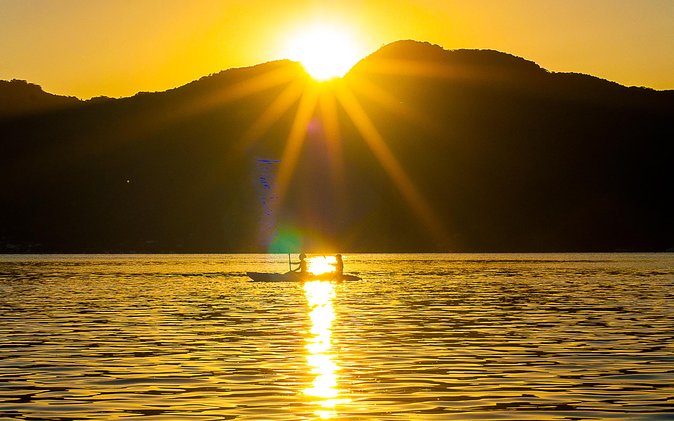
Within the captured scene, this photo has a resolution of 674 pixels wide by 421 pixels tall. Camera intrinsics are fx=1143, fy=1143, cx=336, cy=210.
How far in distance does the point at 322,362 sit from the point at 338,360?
72cm

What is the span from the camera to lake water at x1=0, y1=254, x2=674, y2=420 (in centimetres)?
2816

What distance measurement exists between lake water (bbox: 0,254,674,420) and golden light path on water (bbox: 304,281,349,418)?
0.07 m

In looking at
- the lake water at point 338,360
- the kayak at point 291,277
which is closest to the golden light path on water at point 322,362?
the lake water at point 338,360

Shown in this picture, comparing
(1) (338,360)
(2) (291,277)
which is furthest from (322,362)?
(2) (291,277)

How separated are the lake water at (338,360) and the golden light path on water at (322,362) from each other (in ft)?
0.22

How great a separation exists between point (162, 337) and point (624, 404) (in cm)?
2456

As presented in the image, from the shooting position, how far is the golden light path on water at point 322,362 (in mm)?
28906


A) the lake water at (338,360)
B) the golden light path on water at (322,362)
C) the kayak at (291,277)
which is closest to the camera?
the lake water at (338,360)

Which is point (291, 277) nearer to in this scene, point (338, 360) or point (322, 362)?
point (338, 360)

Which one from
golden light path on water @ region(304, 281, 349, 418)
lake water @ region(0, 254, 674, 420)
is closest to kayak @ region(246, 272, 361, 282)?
lake water @ region(0, 254, 674, 420)

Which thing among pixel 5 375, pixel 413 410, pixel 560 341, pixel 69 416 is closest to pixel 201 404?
pixel 69 416

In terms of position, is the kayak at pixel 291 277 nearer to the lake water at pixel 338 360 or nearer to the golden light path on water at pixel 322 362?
the lake water at pixel 338 360

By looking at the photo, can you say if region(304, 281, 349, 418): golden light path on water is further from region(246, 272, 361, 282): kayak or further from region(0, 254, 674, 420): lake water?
region(246, 272, 361, 282): kayak

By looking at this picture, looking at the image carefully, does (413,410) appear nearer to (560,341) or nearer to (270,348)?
(270,348)
